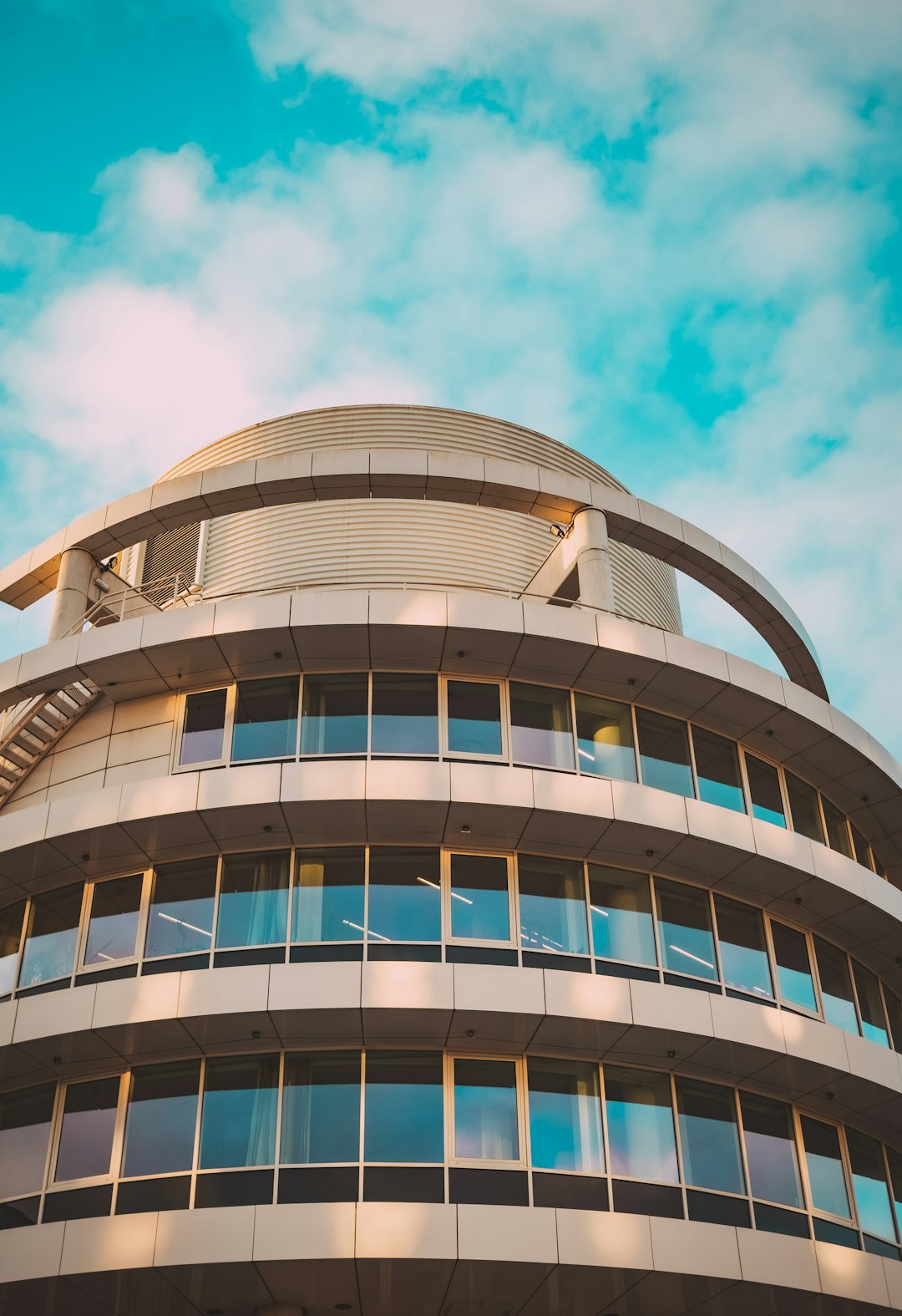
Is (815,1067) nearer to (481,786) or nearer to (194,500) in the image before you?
(481,786)

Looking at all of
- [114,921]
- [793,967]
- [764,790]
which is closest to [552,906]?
[793,967]

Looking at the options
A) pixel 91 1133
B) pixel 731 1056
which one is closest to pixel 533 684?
pixel 731 1056

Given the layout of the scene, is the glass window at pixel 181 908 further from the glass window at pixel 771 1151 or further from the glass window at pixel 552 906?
the glass window at pixel 771 1151

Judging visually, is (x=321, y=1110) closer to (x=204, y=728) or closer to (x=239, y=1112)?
(x=239, y=1112)

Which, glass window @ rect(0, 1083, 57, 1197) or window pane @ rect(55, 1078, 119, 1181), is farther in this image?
glass window @ rect(0, 1083, 57, 1197)

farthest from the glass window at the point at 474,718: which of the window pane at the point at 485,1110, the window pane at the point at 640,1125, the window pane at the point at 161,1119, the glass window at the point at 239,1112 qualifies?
the window pane at the point at 161,1119

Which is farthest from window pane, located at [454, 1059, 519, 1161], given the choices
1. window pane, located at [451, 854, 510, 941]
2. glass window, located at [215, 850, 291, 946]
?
glass window, located at [215, 850, 291, 946]

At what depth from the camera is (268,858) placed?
21.8 metres

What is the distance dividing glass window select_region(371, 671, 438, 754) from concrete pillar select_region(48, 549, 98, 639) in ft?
22.7

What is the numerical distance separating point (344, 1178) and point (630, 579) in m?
17.7

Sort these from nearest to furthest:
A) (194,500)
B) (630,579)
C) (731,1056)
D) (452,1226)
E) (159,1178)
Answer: (452,1226) → (159,1178) → (731,1056) → (194,500) → (630,579)

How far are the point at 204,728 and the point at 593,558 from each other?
8.57 m

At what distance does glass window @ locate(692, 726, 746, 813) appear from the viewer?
77.9ft

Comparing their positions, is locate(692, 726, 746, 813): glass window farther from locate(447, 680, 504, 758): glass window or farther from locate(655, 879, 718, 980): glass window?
locate(447, 680, 504, 758): glass window
